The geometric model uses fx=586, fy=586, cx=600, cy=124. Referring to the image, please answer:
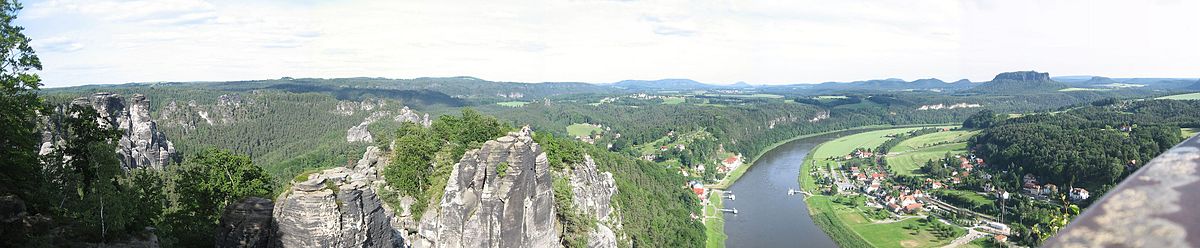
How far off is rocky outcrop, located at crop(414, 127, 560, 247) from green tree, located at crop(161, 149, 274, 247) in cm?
663

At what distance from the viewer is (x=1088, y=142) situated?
258ft

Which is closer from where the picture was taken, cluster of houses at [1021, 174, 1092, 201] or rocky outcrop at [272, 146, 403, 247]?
rocky outcrop at [272, 146, 403, 247]

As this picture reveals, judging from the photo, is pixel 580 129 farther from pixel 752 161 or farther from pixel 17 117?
pixel 17 117

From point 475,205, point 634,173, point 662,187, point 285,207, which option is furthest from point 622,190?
point 285,207

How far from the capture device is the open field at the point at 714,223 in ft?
165

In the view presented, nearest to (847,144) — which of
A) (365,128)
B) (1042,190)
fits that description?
(1042,190)

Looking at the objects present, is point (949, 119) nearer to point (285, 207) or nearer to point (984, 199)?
point (984, 199)

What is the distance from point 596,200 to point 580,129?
11276cm

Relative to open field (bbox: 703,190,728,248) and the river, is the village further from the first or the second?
open field (bbox: 703,190,728,248)

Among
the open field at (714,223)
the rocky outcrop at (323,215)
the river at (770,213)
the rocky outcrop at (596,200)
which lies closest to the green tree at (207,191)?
the rocky outcrop at (323,215)

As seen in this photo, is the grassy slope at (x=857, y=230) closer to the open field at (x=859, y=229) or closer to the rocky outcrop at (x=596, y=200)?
the open field at (x=859, y=229)

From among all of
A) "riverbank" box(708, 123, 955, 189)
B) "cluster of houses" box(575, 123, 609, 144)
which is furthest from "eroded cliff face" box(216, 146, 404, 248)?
"cluster of houses" box(575, 123, 609, 144)

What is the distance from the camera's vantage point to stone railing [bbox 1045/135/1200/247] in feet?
5.49

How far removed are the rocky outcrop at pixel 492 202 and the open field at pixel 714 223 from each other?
29.3 m
